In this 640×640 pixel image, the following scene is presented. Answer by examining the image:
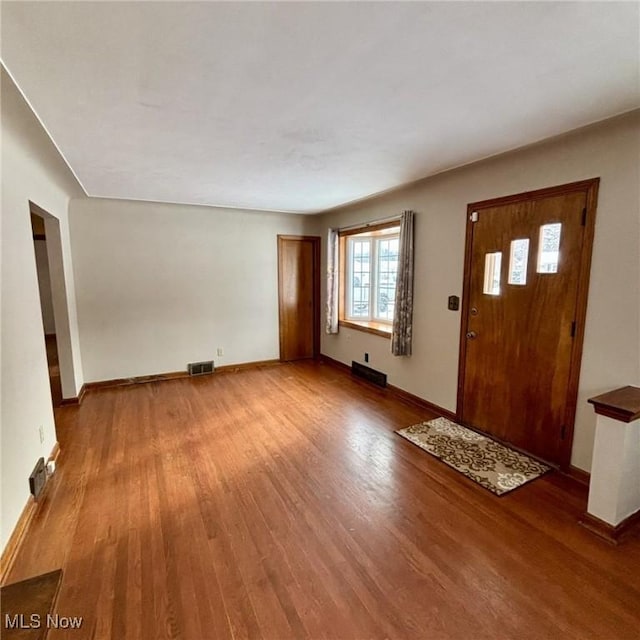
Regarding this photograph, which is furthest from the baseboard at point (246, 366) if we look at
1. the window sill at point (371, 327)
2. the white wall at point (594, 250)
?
the white wall at point (594, 250)

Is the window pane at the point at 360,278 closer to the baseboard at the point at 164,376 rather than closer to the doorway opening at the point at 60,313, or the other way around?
the baseboard at the point at 164,376

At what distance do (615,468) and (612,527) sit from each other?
1.15 feet

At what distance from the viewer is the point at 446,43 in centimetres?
139

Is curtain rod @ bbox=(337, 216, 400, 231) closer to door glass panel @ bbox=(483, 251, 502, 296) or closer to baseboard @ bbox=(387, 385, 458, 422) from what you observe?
door glass panel @ bbox=(483, 251, 502, 296)

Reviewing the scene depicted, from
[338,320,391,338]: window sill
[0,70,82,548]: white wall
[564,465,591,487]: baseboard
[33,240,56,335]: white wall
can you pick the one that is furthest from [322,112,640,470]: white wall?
[33,240,56,335]: white wall

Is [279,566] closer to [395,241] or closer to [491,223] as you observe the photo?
[491,223]

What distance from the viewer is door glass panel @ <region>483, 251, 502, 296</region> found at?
2.97 m

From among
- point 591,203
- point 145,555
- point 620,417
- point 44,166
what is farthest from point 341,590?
point 44,166

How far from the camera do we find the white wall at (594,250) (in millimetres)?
2178

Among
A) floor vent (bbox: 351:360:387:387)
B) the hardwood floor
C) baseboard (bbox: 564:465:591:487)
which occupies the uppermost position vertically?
floor vent (bbox: 351:360:387:387)

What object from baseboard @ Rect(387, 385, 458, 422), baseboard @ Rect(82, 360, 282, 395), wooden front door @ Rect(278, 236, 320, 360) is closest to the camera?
baseboard @ Rect(387, 385, 458, 422)

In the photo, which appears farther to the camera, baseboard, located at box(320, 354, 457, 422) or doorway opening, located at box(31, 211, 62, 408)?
doorway opening, located at box(31, 211, 62, 408)

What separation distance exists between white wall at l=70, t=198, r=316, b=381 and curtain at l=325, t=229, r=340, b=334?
2.33ft

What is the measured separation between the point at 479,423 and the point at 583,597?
1680mm
